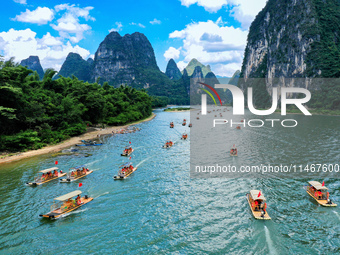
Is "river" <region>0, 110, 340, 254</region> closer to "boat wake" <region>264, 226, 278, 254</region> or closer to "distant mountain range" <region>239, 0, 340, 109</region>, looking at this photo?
"boat wake" <region>264, 226, 278, 254</region>

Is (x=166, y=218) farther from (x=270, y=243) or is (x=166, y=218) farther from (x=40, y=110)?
(x=40, y=110)

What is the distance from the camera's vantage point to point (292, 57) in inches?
5758

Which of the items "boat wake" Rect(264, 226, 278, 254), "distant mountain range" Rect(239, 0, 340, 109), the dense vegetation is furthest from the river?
"distant mountain range" Rect(239, 0, 340, 109)

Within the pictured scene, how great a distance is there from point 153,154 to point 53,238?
84.7 feet

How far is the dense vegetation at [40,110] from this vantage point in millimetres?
40597

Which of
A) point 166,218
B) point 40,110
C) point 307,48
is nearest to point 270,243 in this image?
point 166,218

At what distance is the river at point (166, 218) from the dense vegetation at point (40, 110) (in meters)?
12.1

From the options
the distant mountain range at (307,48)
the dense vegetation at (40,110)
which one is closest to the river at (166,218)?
the dense vegetation at (40,110)

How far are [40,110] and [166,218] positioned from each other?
40.9 m

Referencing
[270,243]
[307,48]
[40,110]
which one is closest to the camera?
[270,243]

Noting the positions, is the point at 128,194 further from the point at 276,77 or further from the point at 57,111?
the point at 276,77

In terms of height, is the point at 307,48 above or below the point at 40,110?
above

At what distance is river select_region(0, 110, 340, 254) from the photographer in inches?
669

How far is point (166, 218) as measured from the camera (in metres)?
20.7
